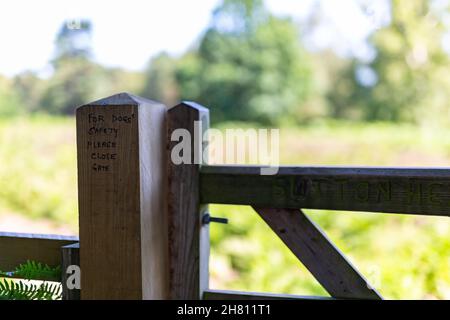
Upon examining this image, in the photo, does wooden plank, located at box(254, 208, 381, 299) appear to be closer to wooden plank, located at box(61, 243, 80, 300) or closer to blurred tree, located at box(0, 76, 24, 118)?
wooden plank, located at box(61, 243, 80, 300)

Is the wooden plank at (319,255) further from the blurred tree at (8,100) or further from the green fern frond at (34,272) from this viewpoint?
the blurred tree at (8,100)

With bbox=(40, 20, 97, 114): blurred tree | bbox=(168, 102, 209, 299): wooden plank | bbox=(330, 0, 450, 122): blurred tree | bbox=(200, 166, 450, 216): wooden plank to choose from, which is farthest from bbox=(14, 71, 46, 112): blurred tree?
bbox=(200, 166, 450, 216): wooden plank

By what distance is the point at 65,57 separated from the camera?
14.1 meters

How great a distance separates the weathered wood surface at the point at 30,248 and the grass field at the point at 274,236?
143 centimetres

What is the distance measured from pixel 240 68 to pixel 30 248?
20.1 metres

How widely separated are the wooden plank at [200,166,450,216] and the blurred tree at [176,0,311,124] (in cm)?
1895

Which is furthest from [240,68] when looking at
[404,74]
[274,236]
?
[274,236]

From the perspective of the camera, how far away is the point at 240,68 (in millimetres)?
21375

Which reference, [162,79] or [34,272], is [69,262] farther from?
[162,79]

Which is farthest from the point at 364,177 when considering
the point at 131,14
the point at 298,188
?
the point at 131,14

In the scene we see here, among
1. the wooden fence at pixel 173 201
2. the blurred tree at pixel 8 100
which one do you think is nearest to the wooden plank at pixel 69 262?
the wooden fence at pixel 173 201

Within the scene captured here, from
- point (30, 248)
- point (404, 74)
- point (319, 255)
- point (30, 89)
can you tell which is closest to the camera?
point (319, 255)

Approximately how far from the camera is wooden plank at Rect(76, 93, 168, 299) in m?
1.46

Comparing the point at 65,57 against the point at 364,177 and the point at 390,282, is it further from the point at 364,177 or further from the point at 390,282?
the point at 364,177
